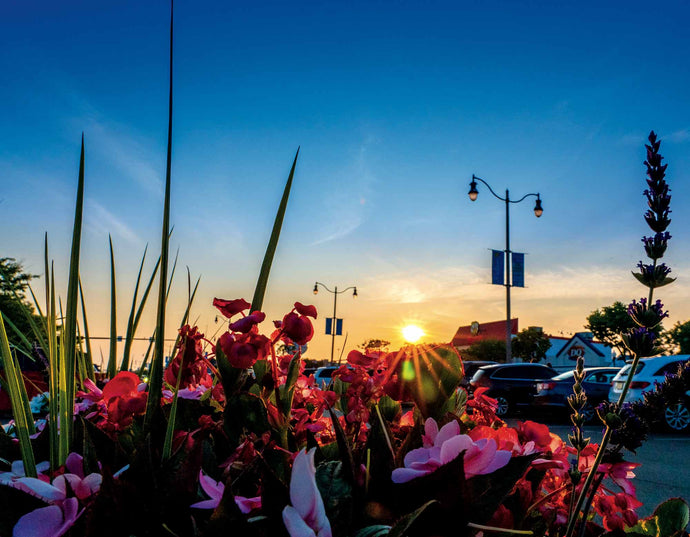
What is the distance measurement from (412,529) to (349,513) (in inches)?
3.6

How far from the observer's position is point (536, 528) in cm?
76

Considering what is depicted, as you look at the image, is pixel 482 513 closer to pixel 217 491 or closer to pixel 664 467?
pixel 217 491

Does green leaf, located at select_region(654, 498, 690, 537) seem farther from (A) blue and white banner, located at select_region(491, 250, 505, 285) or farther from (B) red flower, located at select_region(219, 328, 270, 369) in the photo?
(A) blue and white banner, located at select_region(491, 250, 505, 285)

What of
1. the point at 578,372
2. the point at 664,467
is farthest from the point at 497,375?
the point at 578,372

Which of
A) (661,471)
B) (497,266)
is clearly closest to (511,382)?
(661,471)

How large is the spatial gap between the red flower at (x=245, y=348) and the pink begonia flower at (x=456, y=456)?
318mm

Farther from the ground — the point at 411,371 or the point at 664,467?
the point at 411,371

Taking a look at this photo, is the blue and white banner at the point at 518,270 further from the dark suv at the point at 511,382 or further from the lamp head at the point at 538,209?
the dark suv at the point at 511,382

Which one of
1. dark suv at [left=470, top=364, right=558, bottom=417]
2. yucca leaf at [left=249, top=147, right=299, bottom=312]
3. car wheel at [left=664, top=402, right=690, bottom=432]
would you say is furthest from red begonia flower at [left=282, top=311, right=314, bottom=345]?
dark suv at [left=470, top=364, right=558, bottom=417]

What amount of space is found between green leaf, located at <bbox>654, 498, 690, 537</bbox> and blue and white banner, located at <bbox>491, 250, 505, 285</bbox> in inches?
844

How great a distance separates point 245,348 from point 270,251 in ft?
0.77

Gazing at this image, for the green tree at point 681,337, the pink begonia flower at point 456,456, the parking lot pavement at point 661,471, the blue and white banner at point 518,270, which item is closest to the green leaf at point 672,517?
the pink begonia flower at point 456,456

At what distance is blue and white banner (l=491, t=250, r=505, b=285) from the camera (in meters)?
21.8

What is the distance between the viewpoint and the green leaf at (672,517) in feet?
2.84
